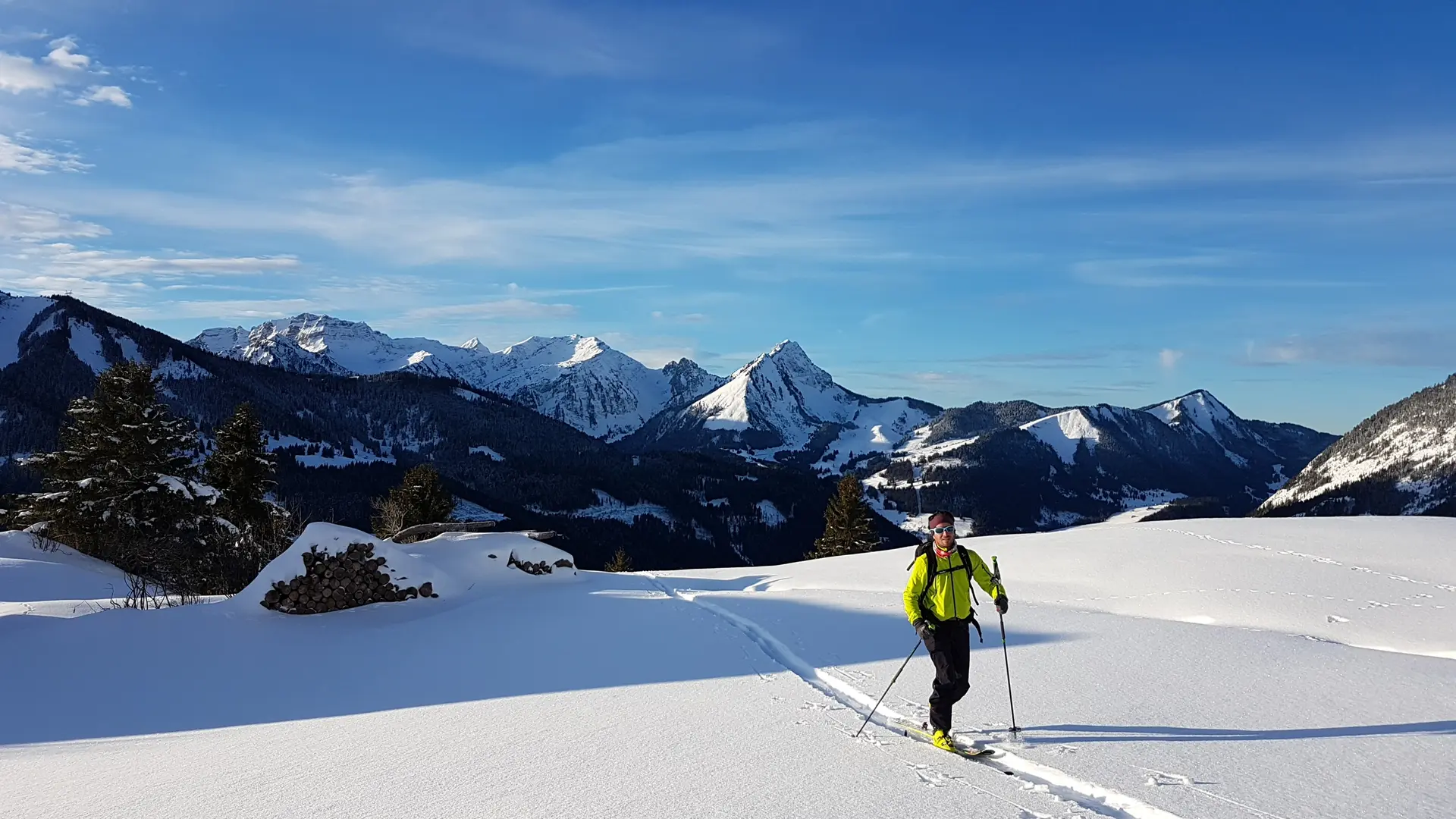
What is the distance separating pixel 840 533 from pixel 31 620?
41.6m

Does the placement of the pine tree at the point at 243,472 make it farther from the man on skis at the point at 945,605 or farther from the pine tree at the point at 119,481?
the man on skis at the point at 945,605

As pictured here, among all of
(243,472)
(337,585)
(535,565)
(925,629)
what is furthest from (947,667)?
(243,472)

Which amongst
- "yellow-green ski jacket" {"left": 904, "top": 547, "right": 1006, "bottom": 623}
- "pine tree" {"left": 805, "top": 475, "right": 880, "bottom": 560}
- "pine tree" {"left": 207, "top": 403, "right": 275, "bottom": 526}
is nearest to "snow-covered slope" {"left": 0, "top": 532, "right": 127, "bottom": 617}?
"pine tree" {"left": 207, "top": 403, "right": 275, "bottom": 526}

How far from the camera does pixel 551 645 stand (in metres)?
13.1

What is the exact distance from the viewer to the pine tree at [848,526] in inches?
1966

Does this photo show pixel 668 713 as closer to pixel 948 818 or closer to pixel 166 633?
pixel 948 818

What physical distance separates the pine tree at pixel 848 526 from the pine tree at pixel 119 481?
1305 inches

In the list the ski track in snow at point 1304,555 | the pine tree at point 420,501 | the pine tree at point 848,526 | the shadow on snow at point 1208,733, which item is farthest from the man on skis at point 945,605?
the pine tree at point 848,526

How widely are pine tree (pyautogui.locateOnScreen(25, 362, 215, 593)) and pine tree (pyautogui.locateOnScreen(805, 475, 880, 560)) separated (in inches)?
1305

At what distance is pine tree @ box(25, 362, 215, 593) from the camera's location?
93.1 feet

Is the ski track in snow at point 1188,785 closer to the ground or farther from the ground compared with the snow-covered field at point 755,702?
farther from the ground

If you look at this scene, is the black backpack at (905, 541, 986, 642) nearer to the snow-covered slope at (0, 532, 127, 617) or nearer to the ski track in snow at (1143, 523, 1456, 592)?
the ski track in snow at (1143, 523, 1456, 592)

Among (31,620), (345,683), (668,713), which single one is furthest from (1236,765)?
(31,620)

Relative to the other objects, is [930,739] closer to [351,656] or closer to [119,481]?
[351,656]
